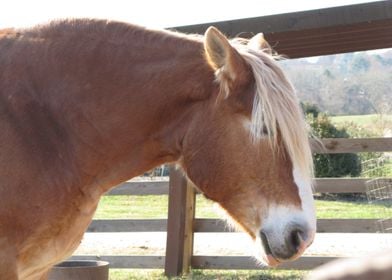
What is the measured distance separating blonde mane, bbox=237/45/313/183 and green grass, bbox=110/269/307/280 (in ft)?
16.4

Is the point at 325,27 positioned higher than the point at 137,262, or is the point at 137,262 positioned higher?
the point at 325,27

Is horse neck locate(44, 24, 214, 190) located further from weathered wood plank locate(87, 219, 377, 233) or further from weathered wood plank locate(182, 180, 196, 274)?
weathered wood plank locate(182, 180, 196, 274)

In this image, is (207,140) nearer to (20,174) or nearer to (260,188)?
(260,188)

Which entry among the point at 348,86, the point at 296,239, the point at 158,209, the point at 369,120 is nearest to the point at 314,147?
the point at 296,239

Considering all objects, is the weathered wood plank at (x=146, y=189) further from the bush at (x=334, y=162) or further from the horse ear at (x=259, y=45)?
the bush at (x=334, y=162)

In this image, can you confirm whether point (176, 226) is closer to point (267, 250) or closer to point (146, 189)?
point (146, 189)

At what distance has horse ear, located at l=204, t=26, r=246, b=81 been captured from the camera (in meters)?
2.86

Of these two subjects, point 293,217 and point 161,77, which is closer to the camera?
point 293,217

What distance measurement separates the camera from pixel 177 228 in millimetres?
8172

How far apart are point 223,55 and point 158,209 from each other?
1504cm

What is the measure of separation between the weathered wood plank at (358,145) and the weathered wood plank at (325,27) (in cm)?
127

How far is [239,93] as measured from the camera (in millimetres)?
2924

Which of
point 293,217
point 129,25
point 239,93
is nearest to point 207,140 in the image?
point 239,93

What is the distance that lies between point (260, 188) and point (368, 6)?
13.3 feet
